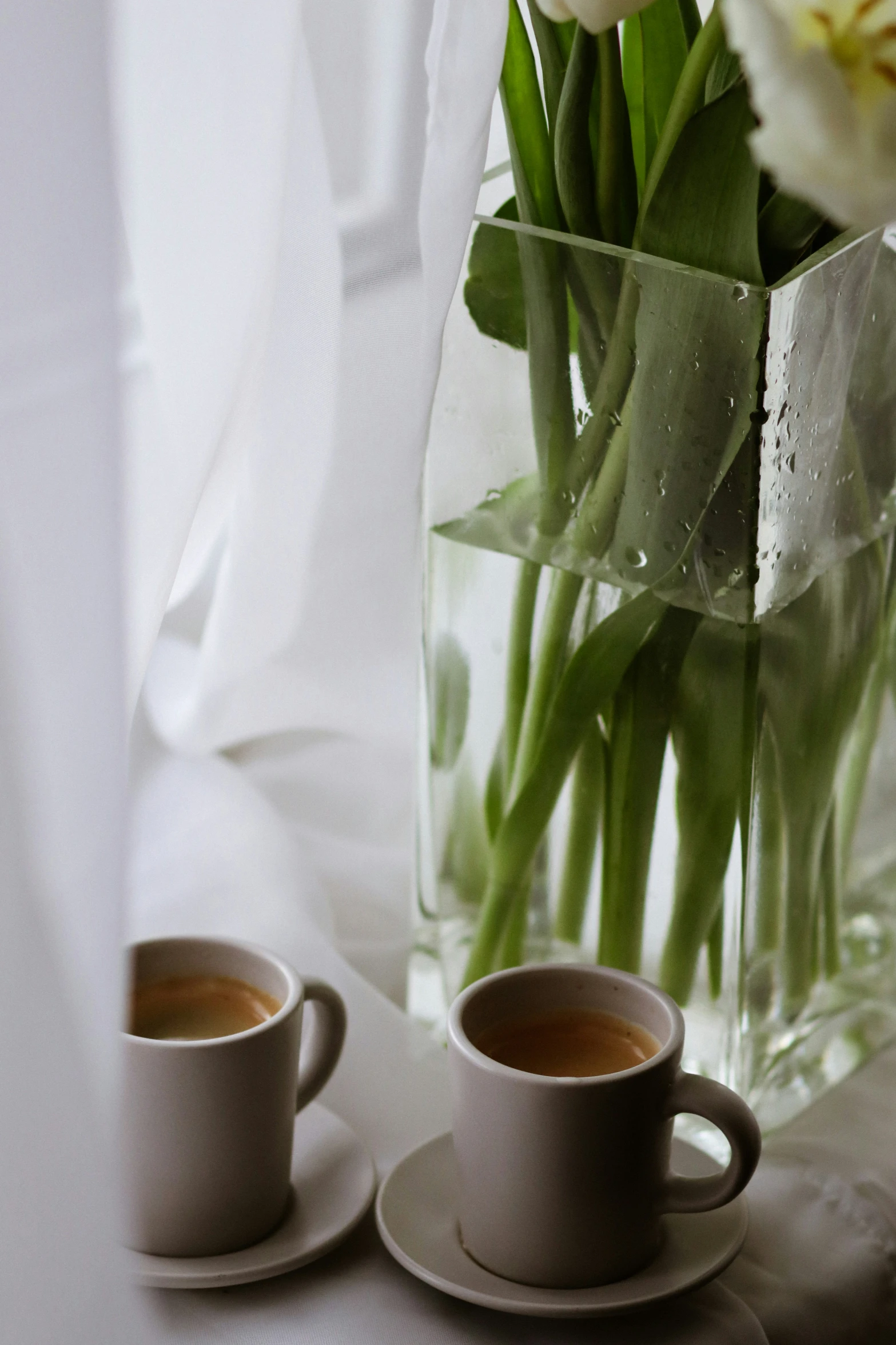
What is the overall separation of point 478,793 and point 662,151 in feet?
0.70

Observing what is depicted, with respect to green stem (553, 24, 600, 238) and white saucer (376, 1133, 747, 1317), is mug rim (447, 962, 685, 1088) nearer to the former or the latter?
white saucer (376, 1133, 747, 1317)

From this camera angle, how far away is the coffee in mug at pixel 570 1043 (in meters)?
0.39

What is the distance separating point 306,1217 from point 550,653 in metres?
0.17

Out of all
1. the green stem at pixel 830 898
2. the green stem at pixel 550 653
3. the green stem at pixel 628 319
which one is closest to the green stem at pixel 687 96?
the green stem at pixel 628 319

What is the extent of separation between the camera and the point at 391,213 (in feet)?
1.46

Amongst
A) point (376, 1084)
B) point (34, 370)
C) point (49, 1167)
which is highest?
point (34, 370)

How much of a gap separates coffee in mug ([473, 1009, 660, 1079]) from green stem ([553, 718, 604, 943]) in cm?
7

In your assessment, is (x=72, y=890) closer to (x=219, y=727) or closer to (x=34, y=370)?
(x=34, y=370)

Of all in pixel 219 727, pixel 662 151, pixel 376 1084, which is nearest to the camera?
pixel 662 151

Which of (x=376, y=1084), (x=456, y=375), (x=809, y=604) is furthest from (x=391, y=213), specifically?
(x=376, y=1084)

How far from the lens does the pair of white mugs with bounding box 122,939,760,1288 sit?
361 millimetres

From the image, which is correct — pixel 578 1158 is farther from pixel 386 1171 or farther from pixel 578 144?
pixel 578 144

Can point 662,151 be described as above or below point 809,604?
above

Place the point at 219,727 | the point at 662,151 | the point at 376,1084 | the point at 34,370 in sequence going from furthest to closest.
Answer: the point at 219,727 → the point at 376,1084 → the point at 662,151 → the point at 34,370
